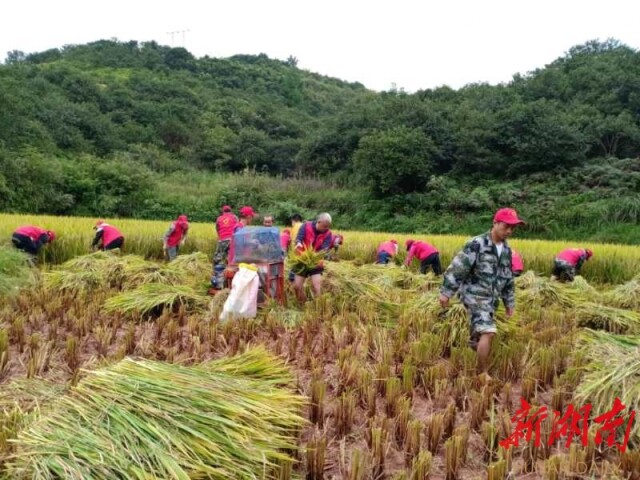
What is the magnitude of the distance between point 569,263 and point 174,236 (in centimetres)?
663

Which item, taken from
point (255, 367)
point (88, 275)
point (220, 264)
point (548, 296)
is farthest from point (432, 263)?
point (255, 367)

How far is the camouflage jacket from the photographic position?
4.13 meters

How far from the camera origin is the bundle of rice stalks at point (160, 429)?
81.2 inches

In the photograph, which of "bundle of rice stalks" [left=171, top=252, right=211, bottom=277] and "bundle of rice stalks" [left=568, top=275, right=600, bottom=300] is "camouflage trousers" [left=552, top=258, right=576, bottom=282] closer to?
"bundle of rice stalks" [left=568, top=275, right=600, bottom=300]

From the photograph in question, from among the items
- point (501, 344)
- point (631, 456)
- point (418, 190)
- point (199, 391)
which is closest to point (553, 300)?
point (501, 344)

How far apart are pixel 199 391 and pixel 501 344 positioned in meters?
2.73

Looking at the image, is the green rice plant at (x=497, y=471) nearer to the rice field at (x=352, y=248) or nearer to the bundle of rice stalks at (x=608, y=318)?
the bundle of rice stalks at (x=608, y=318)

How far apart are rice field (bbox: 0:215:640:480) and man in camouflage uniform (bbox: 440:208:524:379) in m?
0.21

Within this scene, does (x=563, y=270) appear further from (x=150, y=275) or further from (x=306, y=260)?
(x=150, y=275)

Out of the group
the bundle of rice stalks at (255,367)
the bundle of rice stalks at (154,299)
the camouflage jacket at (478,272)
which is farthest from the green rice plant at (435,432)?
the bundle of rice stalks at (154,299)

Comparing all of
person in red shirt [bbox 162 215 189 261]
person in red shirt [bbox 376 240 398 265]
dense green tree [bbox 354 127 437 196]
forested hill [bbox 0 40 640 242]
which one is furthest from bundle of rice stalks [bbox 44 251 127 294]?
dense green tree [bbox 354 127 437 196]

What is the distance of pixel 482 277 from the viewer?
163 inches

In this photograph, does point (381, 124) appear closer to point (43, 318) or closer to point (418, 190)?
point (418, 190)

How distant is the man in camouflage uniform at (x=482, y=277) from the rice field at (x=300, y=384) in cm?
21
